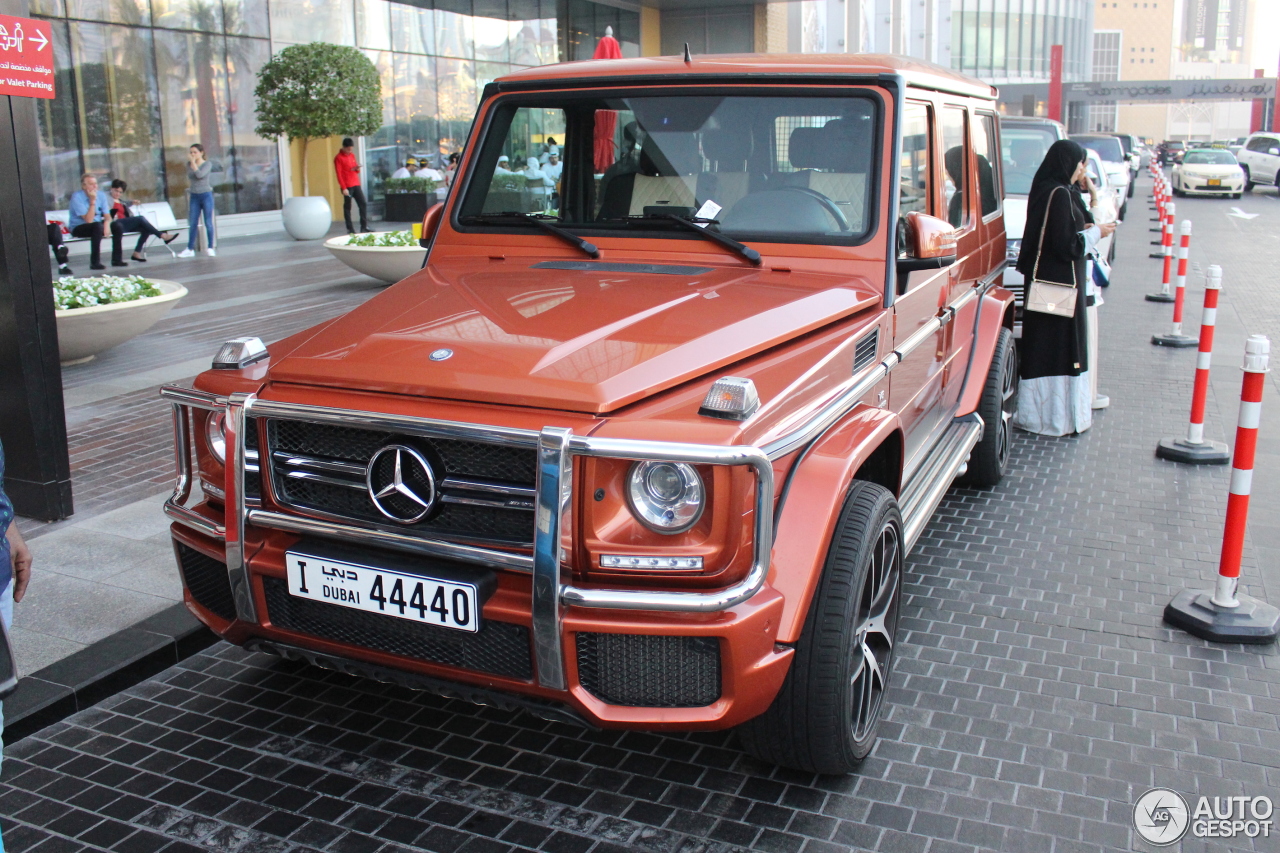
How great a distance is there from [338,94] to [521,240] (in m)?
15.0

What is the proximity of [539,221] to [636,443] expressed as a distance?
6.10 feet

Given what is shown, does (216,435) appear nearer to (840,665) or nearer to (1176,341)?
(840,665)

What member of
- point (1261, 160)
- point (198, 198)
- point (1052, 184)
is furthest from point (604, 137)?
point (1261, 160)

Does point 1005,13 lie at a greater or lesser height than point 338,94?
greater

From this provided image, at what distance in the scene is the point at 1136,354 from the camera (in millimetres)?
9781

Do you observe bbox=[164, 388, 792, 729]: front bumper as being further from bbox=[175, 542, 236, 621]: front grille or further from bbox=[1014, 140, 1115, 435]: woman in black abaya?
bbox=[1014, 140, 1115, 435]: woman in black abaya

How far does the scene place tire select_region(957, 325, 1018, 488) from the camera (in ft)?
18.8

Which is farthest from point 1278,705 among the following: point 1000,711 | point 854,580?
point 854,580

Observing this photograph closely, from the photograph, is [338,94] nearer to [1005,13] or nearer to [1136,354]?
[1136,354]

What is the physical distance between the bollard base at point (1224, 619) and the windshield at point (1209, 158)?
1254 inches

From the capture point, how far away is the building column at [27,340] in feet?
16.6

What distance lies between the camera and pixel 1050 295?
661cm

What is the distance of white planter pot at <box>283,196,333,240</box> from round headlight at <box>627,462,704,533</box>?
18.6 meters

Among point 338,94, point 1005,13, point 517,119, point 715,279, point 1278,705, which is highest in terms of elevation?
point 1005,13
